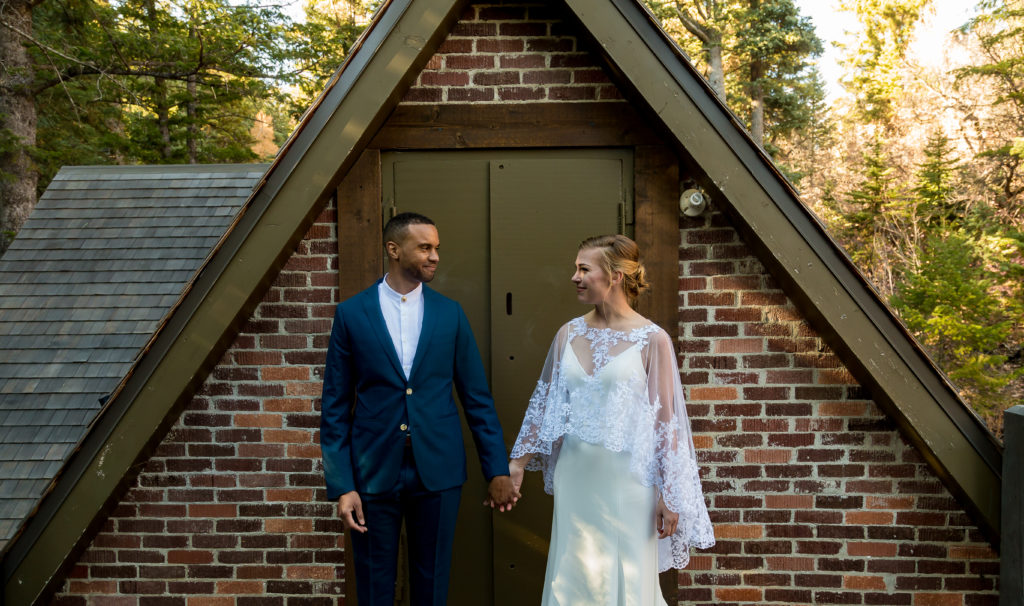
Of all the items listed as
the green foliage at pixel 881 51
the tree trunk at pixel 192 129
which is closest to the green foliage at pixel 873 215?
the green foliage at pixel 881 51

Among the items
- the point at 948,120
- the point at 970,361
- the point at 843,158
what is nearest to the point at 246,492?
the point at 970,361

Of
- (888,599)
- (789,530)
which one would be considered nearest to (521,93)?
(789,530)

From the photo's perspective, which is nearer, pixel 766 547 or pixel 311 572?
pixel 766 547

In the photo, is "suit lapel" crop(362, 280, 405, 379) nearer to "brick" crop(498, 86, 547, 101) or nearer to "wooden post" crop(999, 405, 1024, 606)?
"brick" crop(498, 86, 547, 101)

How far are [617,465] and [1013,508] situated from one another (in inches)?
68.2

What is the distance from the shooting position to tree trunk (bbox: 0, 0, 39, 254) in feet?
30.2

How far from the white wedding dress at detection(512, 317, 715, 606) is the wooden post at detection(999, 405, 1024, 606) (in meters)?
1.32

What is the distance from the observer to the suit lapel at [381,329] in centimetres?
233

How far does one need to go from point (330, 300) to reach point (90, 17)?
10.9 metres

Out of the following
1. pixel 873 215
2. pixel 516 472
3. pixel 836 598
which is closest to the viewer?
pixel 516 472

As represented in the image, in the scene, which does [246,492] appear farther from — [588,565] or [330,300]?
[588,565]

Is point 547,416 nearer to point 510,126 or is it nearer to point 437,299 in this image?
point 437,299

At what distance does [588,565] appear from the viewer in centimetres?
231

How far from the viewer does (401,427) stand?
91.2 inches
